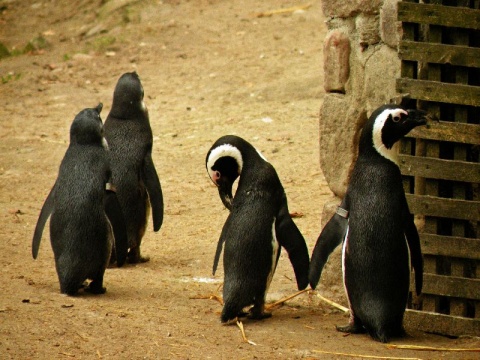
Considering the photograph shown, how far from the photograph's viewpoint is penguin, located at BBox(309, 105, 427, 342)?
552 cm

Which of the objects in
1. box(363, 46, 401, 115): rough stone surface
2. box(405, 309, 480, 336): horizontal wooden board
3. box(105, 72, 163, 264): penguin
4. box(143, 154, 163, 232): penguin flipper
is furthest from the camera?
box(105, 72, 163, 264): penguin

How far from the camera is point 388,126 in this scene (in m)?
5.49

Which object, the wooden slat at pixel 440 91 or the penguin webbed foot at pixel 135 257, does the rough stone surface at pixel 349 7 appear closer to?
the wooden slat at pixel 440 91

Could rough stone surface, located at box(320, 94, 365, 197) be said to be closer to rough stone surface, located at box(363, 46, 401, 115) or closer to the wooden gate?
rough stone surface, located at box(363, 46, 401, 115)

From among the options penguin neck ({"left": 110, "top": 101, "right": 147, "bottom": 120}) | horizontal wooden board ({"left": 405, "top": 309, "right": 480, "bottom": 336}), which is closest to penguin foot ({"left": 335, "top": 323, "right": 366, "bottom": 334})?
horizontal wooden board ({"left": 405, "top": 309, "right": 480, "bottom": 336})

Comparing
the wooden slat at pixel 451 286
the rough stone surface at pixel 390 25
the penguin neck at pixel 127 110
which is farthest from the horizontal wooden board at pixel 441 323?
the penguin neck at pixel 127 110

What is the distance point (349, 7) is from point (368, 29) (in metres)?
0.19

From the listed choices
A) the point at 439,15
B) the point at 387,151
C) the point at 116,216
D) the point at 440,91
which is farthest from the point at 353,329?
the point at 439,15

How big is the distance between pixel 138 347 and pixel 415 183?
6.19ft

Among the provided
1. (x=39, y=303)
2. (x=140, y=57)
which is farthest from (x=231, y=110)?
(x=39, y=303)

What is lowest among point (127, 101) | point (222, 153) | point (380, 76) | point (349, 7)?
point (222, 153)

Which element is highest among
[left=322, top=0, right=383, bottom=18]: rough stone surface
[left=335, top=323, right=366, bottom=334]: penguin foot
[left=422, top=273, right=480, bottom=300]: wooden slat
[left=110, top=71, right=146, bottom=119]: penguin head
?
[left=322, top=0, right=383, bottom=18]: rough stone surface

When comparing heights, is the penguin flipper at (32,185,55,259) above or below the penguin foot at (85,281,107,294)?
above

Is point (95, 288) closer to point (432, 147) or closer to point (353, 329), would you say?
point (353, 329)
